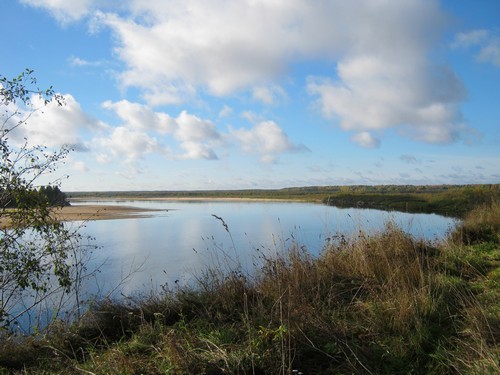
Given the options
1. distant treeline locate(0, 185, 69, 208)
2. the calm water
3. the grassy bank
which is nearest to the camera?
the grassy bank

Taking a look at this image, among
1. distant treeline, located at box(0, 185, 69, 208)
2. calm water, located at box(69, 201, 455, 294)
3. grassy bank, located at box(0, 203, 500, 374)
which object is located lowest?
calm water, located at box(69, 201, 455, 294)

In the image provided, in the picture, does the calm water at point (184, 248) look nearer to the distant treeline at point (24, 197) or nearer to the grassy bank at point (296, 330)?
the grassy bank at point (296, 330)

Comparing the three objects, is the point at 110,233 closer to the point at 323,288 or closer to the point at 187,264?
the point at 187,264

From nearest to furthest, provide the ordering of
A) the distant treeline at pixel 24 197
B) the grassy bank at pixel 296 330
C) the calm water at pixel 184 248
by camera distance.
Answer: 1. the grassy bank at pixel 296 330
2. the distant treeline at pixel 24 197
3. the calm water at pixel 184 248

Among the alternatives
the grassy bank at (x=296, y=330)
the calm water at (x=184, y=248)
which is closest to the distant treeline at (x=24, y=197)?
the grassy bank at (x=296, y=330)

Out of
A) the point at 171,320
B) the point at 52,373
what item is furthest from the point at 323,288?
the point at 52,373

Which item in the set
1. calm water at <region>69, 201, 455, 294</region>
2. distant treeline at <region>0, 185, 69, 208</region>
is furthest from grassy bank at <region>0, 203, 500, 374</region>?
distant treeline at <region>0, 185, 69, 208</region>

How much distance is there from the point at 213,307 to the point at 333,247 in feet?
11.0

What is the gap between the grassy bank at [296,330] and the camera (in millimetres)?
3215

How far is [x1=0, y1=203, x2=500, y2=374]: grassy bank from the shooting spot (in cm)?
321

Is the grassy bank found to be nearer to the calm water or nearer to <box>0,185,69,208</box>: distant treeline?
the calm water

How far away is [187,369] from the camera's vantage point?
10.2 ft

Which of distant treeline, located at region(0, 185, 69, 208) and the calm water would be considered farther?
the calm water

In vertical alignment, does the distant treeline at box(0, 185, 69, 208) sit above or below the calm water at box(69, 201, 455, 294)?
above
